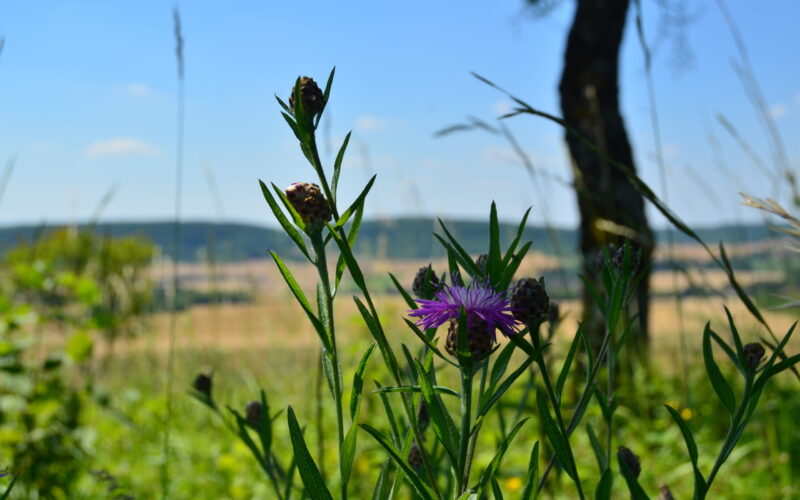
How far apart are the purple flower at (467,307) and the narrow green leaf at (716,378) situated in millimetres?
138

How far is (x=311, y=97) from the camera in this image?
0.48 metres

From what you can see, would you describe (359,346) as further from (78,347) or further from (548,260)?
(548,260)

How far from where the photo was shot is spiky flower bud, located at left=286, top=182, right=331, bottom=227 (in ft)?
1.63

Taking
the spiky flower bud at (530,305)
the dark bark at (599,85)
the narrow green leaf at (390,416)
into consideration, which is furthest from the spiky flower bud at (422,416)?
the dark bark at (599,85)

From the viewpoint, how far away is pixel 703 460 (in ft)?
6.33

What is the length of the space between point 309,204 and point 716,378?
12.1 inches

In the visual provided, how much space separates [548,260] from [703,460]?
1.44 metres

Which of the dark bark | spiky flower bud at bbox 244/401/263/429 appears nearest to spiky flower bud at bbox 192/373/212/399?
spiky flower bud at bbox 244/401/263/429

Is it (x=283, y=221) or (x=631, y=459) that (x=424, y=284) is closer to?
(x=283, y=221)

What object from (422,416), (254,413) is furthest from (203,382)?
(422,416)

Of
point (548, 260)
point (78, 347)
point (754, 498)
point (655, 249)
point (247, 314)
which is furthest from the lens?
point (247, 314)

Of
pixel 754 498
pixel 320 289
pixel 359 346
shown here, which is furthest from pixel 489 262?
pixel 359 346

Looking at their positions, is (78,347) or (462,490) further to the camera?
(78,347)

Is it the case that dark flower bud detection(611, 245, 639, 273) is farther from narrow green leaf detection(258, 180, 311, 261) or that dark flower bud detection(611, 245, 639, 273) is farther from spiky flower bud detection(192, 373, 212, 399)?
spiky flower bud detection(192, 373, 212, 399)
